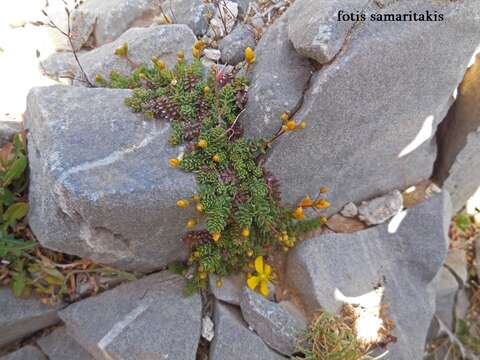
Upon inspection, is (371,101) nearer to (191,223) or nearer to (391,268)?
(391,268)

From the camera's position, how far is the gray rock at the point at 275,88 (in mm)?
3533

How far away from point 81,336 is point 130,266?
70cm

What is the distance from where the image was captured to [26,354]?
148 inches

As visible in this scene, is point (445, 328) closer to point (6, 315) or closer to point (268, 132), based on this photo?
point (268, 132)

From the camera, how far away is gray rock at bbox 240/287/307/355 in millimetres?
3572

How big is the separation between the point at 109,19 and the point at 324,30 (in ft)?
9.69

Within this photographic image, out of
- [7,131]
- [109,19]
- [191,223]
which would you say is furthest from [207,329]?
[109,19]

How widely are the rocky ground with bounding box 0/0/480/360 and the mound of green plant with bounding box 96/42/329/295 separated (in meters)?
0.12

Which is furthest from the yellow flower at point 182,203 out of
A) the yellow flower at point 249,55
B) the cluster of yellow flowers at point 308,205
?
the yellow flower at point 249,55

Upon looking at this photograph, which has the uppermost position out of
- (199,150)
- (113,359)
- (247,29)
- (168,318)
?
(247,29)

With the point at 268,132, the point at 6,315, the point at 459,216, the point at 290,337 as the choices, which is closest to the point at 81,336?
the point at 6,315

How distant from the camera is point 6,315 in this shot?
351 cm

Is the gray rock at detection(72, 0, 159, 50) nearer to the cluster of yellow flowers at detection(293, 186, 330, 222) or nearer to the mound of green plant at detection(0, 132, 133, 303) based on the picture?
the mound of green plant at detection(0, 132, 133, 303)

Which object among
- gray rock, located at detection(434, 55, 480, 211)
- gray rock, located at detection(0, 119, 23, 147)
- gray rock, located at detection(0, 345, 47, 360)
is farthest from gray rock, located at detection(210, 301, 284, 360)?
gray rock, located at detection(434, 55, 480, 211)
